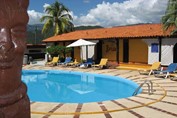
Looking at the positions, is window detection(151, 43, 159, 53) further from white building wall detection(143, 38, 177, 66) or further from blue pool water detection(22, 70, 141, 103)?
blue pool water detection(22, 70, 141, 103)

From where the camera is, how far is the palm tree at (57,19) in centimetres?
3728

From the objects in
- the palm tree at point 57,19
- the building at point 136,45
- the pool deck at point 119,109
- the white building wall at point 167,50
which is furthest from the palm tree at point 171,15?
the palm tree at point 57,19

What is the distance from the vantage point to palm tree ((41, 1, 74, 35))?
122ft

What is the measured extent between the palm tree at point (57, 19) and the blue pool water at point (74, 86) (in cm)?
1530

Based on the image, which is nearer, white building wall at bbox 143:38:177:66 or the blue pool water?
the blue pool water

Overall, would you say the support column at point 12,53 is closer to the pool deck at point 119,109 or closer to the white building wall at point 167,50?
the pool deck at point 119,109

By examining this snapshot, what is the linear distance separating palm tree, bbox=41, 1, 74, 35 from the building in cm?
614

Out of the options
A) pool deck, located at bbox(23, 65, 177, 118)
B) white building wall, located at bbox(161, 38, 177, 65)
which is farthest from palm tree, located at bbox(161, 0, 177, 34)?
pool deck, located at bbox(23, 65, 177, 118)

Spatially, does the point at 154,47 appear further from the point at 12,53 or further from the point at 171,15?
the point at 12,53

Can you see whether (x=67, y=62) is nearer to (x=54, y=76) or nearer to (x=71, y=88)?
(x=54, y=76)

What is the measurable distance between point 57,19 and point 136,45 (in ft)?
52.6

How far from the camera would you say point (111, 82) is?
17969mm

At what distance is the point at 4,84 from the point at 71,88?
1352 cm

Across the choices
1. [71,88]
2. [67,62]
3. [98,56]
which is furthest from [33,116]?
[98,56]
